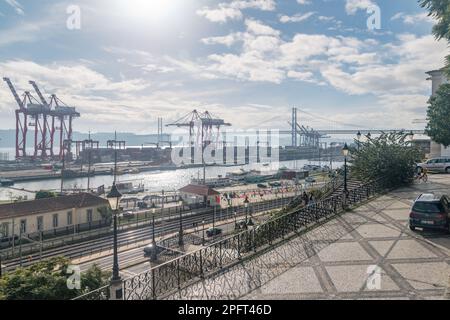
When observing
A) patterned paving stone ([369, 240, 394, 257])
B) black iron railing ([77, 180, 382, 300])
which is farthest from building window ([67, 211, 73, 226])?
patterned paving stone ([369, 240, 394, 257])

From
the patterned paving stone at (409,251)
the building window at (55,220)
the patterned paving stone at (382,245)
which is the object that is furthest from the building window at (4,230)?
the patterned paving stone at (409,251)

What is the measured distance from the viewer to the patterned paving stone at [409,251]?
816 centimetres

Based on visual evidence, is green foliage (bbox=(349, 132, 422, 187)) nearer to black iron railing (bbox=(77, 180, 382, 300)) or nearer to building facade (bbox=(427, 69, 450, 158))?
black iron railing (bbox=(77, 180, 382, 300))

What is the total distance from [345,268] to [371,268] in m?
0.59

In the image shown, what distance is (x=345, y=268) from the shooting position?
7543 mm

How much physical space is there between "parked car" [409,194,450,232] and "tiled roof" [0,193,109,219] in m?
29.2

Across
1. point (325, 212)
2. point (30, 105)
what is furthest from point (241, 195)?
point (30, 105)

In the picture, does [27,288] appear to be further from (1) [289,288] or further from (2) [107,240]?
(2) [107,240]

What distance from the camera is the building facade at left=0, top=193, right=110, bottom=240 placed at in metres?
26.8

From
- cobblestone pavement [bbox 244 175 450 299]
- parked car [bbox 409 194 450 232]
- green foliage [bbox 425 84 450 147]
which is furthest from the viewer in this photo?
green foliage [bbox 425 84 450 147]

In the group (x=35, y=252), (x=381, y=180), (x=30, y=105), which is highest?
(x=30, y=105)

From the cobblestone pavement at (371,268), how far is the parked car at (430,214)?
0.31m
